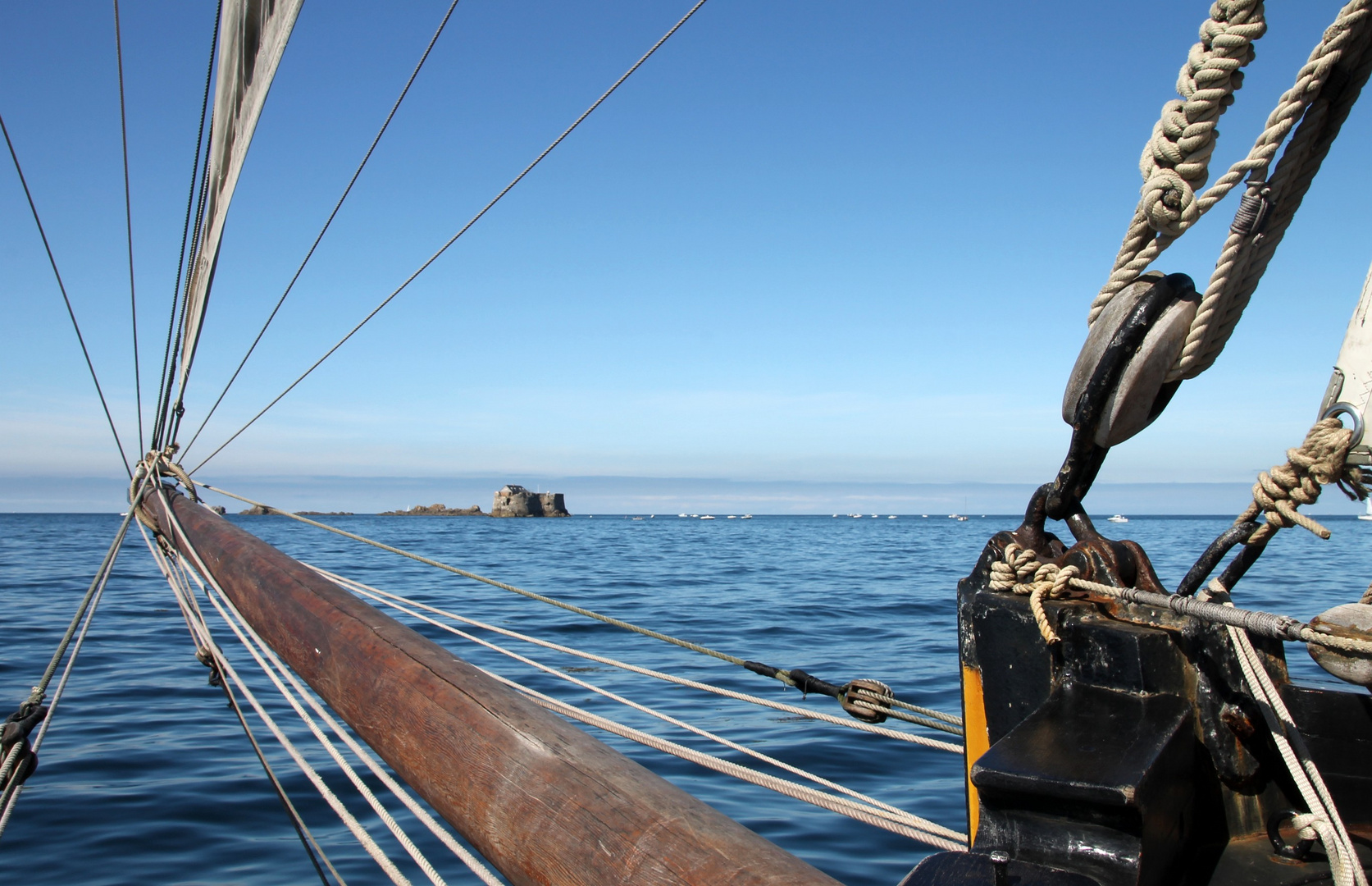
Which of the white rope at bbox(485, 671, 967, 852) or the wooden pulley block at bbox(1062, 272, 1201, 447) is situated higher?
the wooden pulley block at bbox(1062, 272, 1201, 447)

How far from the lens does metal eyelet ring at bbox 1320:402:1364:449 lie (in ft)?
5.34

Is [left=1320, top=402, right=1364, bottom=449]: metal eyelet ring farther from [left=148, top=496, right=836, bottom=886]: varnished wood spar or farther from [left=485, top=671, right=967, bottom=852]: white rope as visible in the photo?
[left=148, top=496, right=836, bottom=886]: varnished wood spar

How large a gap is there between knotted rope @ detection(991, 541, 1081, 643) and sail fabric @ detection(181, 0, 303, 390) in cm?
403

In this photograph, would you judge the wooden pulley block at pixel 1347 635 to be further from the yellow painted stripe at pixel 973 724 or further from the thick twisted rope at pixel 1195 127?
the thick twisted rope at pixel 1195 127

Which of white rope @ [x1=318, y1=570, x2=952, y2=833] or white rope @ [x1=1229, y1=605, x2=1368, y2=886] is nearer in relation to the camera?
white rope @ [x1=1229, y1=605, x2=1368, y2=886]

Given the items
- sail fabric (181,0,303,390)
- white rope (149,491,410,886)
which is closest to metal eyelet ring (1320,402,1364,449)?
white rope (149,491,410,886)

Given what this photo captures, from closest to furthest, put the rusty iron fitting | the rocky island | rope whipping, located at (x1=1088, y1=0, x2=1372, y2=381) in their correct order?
rope whipping, located at (x1=1088, y1=0, x2=1372, y2=381) < the rusty iron fitting < the rocky island

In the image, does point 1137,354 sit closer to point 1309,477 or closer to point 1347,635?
point 1309,477

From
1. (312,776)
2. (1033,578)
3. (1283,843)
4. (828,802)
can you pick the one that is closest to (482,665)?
(312,776)

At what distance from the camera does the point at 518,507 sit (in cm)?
12612

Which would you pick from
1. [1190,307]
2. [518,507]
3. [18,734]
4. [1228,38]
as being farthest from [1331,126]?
[518,507]

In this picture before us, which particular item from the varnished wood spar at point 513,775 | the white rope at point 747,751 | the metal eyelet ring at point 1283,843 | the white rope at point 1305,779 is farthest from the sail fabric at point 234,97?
the metal eyelet ring at point 1283,843

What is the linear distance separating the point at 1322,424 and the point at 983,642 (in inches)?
29.9

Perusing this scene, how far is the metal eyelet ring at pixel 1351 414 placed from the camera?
163 centimetres
